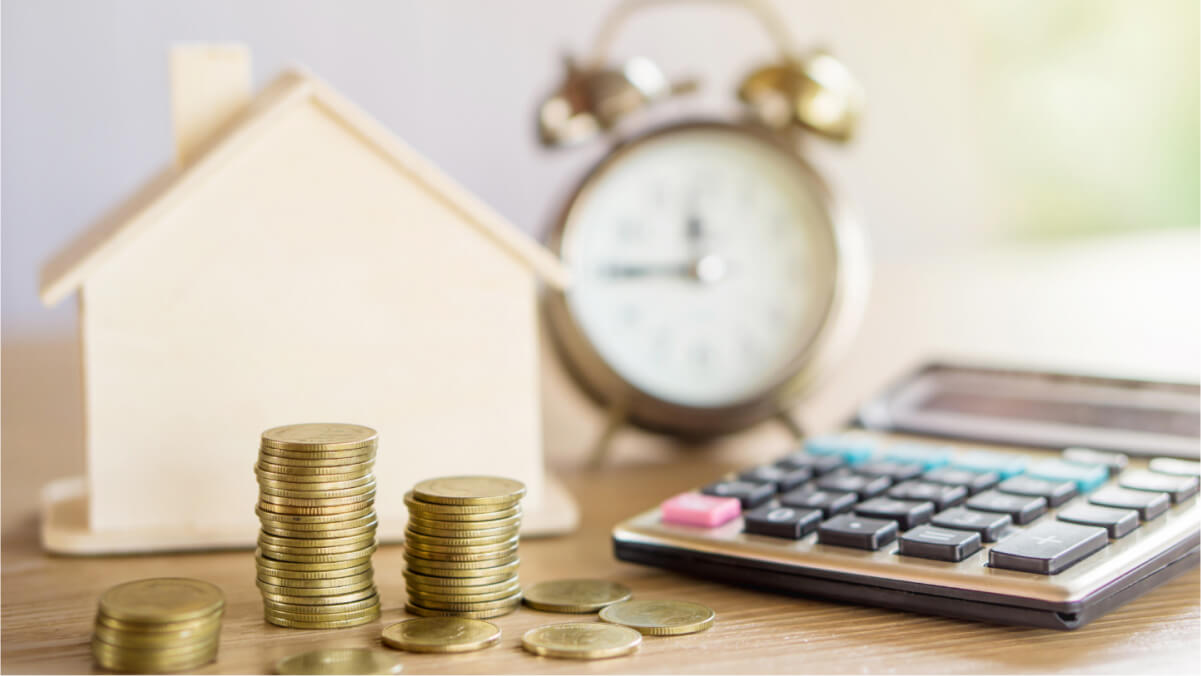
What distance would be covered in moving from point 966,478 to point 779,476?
121 millimetres

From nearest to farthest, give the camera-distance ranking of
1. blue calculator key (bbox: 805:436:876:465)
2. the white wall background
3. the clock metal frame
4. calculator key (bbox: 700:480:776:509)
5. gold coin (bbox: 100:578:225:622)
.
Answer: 1. gold coin (bbox: 100:578:225:622)
2. calculator key (bbox: 700:480:776:509)
3. blue calculator key (bbox: 805:436:876:465)
4. the clock metal frame
5. the white wall background

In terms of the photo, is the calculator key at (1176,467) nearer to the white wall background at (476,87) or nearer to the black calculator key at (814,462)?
the black calculator key at (814,462)

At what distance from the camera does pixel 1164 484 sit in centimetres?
76

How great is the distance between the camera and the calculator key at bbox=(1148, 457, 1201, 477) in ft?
2.60

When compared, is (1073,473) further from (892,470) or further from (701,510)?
(701,510)

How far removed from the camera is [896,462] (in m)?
0.87

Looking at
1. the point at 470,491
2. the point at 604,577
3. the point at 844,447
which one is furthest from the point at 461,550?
the point at 844,447

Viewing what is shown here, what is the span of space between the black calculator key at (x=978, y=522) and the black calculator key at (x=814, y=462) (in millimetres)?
132

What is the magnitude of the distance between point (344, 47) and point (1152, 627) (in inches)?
45.4

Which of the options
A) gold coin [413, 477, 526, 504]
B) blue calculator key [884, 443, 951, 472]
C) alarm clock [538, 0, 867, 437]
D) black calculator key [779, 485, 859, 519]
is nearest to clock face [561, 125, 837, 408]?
alarm clock [538, 0, 867, 437]

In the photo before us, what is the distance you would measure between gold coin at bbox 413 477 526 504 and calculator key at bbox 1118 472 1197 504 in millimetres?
393

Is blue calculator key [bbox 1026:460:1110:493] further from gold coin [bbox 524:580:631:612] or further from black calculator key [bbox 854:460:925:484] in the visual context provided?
gold coin [bbox 524:580:631:612]

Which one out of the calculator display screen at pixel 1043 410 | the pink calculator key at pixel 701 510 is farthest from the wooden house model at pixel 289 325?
the calculator display screen at pixel 1043 410

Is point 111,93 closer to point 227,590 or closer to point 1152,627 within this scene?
point 227,590
